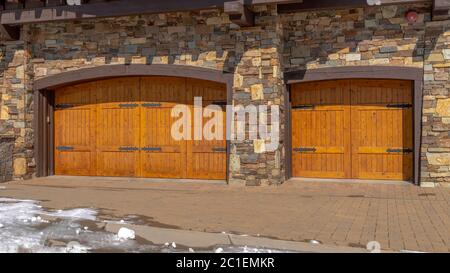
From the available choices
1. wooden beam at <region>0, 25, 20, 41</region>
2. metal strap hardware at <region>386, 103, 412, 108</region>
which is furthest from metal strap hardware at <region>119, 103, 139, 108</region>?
metal strap hardware at <region>386, 103, 412, 108</region>

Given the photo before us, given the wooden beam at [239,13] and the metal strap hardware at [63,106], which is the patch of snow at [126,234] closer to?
the wooden beam at [239,13]

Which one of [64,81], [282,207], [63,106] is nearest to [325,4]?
[282,207]

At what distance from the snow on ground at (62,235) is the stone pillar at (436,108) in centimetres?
588

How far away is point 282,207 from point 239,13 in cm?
403

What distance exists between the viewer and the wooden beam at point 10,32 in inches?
441

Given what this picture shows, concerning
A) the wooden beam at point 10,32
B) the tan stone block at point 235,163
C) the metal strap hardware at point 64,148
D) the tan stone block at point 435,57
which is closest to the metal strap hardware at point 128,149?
the metal strap hardware at point 64,148

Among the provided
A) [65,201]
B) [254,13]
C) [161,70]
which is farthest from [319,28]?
[65,201]

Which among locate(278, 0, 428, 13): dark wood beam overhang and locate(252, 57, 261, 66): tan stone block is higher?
locate(278, 0, 428, 13): dark wood beam overhang

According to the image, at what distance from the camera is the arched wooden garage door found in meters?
10.9

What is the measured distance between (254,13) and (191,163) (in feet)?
12.1

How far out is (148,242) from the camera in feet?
17.7

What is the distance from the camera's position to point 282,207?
289 inches

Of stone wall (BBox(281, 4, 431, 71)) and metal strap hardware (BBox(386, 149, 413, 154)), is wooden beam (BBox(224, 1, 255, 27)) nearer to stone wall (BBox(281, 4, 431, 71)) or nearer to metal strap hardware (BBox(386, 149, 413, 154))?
stone wall (BBox(281, 4, 431, 71))

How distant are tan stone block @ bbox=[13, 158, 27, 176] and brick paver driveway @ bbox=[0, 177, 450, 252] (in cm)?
47
